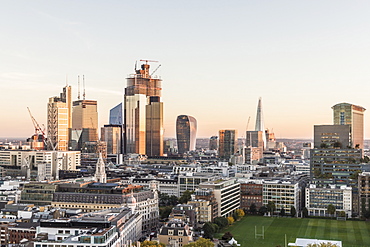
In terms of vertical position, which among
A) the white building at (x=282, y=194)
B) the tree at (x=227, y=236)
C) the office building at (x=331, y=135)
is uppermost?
the office building at (x=331, y=135)

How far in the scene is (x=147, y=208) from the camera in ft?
328

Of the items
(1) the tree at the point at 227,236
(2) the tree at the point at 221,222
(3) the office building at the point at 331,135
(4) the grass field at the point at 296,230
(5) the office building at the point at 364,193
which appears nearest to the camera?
(4) the grass field at the point at 296,230

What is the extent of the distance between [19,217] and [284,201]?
60.9 meters

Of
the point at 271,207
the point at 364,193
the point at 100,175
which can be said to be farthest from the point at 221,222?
the point at 100,175

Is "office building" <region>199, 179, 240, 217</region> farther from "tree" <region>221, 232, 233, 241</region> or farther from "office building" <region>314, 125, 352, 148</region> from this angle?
"office building" <region>314, 125, 352, 148</region>

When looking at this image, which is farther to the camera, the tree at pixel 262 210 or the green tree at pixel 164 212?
the tree at pixel 262 210

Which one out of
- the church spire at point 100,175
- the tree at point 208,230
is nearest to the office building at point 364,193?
the tree at point 208,230

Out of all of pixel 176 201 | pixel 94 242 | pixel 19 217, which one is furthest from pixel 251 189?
pixel 94 242

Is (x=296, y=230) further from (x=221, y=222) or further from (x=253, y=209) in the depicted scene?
(x=253, y=209)

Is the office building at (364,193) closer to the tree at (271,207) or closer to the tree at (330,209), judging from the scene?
the tree at (330,209)

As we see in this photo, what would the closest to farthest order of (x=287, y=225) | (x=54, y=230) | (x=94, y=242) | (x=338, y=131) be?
1. (x=94, y=242)
2. (x=54, y=230)
3. (x=287, y=225)
4. (x=338, y=131)

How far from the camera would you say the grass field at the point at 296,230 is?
289 feet

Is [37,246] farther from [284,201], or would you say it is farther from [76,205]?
[284,201]

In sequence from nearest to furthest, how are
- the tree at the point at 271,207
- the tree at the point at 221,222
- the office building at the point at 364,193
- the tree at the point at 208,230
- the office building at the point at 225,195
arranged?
the tree at the point at 208,230, the tree at the point at 221,222, the office building at the point at 225,195, the office building at the point at 364,193, the tree at the point at 271,207
